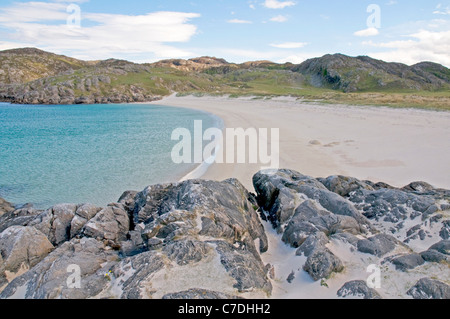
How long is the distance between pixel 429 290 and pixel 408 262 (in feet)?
2.52

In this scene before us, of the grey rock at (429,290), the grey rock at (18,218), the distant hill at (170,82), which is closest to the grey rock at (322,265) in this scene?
the grey rock at (429,290)

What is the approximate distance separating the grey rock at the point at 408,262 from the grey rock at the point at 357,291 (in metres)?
0.98

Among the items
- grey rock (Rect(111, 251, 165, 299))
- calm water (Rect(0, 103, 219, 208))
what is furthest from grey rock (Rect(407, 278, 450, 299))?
calm water (Rect(0, 103, 219, 208))

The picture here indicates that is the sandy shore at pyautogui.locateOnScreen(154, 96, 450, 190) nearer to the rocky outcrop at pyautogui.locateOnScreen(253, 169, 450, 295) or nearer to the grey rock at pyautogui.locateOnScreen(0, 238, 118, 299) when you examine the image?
the rocky outcrop at pyautogui.locateOnScreen(253, 169, 450, 295)

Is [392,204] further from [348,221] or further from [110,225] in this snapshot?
[110,225]

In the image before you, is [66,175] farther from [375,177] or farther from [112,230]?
[375,177]

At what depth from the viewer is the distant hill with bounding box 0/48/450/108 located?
10050 cm

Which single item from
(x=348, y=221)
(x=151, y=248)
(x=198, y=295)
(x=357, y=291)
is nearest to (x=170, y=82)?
(x=348, y=221)

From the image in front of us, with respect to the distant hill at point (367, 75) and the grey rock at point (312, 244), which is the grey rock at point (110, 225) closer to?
the grey rock at point (312, 244)

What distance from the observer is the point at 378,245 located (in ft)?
19.9

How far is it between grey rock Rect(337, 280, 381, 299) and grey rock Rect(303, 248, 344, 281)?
0.45m

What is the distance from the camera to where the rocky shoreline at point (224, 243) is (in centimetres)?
481
